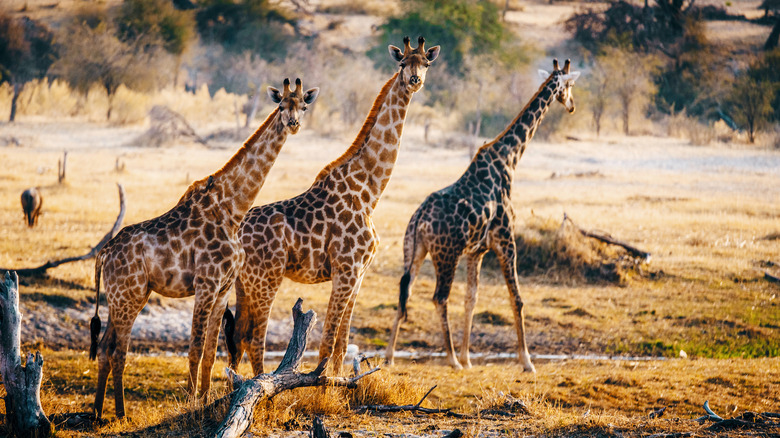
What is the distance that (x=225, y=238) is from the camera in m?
5.77

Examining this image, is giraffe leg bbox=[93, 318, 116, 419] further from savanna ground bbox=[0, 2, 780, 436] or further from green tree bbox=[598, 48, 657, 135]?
green tree bbox=[598, 48, 657, 135]

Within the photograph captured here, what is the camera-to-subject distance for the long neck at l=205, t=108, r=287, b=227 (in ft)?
19.4

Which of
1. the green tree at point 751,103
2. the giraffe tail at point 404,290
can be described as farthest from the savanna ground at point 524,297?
the green tree at point 751,103

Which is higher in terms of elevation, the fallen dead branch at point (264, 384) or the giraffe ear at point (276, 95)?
the giraffe ear at point (276, 95)

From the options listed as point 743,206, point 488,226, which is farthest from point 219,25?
point 488,226

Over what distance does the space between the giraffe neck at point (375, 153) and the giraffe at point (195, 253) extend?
77 cm

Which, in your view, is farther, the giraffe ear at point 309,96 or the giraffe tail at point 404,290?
the giraffe tail at point 404,290

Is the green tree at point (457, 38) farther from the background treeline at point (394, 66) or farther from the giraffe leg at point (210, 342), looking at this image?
the giraffe leg at point (210, 342)

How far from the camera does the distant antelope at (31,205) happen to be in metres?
13.2

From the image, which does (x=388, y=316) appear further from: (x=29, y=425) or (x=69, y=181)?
(x=69, y=181)

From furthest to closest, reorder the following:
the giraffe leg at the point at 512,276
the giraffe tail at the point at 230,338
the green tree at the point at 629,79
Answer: the green tree at the point at 629,79, the giraffe leg at the point at 512,276, the giraffe tail at the point at 230,338

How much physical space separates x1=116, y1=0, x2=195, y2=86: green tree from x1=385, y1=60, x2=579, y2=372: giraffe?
81.0 feet

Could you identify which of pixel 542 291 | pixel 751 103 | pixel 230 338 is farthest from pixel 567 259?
pixel 751 103

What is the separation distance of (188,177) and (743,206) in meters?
11.6
